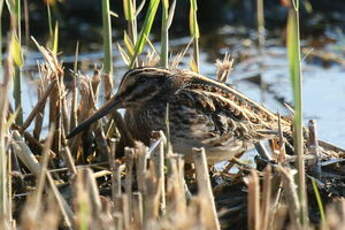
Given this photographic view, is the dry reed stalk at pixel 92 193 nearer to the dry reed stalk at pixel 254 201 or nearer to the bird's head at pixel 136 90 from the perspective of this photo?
the dry reed stalk at pixel 254 201

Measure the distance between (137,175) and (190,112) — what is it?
118 centimetres

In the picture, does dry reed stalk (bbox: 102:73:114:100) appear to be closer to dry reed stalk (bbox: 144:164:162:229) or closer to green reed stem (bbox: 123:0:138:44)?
green reed stem (bbox: 123:0:138:44)

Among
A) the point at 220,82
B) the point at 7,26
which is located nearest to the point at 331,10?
the point at 7,26

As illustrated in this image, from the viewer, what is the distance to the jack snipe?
4.71 m

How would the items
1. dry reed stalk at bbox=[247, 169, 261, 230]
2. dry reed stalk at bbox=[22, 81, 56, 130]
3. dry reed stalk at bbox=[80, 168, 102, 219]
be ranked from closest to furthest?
dry reed stalk at bbox=[80, 168, 102, 219], dry reed stalk at bbox=[247, 169, 261, 230], dry reed stalk at bbox=[22, 81, 56, 130]

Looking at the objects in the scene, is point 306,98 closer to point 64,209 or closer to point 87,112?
point 87,112

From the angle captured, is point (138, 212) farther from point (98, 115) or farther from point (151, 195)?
point (98, 115)

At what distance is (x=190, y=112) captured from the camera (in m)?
4.74

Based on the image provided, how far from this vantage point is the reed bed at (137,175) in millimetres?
3275

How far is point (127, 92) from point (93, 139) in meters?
0.37

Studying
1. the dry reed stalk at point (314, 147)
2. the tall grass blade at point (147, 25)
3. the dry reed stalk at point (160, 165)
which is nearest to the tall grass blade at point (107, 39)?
the tall grass blade at point (147, 25)

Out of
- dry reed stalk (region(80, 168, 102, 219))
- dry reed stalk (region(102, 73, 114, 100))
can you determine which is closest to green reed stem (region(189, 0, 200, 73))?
dry reed stalk (region(102, 73, 114, 100))

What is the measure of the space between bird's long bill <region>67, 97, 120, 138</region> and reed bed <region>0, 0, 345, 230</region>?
16 cm

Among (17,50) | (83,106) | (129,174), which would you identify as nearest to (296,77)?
(129,174)
